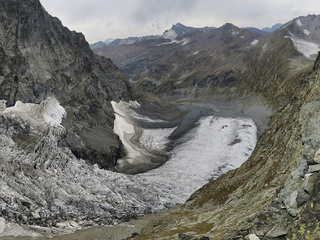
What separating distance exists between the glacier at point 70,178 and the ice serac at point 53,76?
466 centimetres

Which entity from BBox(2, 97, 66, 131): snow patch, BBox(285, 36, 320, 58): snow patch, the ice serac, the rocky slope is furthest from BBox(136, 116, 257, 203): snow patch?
BBox(285, 36, 320, 58): snow patch

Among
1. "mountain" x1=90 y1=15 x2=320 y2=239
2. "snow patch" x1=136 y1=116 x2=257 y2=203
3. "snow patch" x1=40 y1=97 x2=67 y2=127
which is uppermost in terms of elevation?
"snow patch" x1=40 y1=97 x2=67 y2=127

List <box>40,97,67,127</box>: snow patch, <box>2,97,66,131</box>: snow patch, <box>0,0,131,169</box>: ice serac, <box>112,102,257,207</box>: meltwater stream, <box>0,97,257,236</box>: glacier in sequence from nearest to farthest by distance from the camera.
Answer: <box>0,97,257,236</box>: glacier, <box>2,97,66,131</box>: snow patch, <box>112,102,257,207</box>: meltwater stream, <box>40,97,67,127</box>: snow patch, <box>0,0,131,169</box>: ice serac

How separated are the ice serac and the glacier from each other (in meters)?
4.66

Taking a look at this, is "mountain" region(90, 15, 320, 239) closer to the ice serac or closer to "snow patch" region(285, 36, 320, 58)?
the ice serac

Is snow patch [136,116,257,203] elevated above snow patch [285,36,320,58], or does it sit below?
below

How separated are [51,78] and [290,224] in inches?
3217

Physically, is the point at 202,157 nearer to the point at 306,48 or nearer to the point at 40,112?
the point at 40,112

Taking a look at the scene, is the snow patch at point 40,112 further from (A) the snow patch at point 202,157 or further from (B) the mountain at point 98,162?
(A) the snow patch at point 202,157

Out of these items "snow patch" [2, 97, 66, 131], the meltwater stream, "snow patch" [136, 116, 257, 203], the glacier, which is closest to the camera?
the glacier

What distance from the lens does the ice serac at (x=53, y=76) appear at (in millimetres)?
70500

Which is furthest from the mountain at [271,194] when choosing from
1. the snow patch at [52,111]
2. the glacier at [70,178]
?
the snow patch at [52,111]

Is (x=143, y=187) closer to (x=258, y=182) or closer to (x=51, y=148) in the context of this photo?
(x=51, y=148)

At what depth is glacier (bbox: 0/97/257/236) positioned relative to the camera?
130ft
